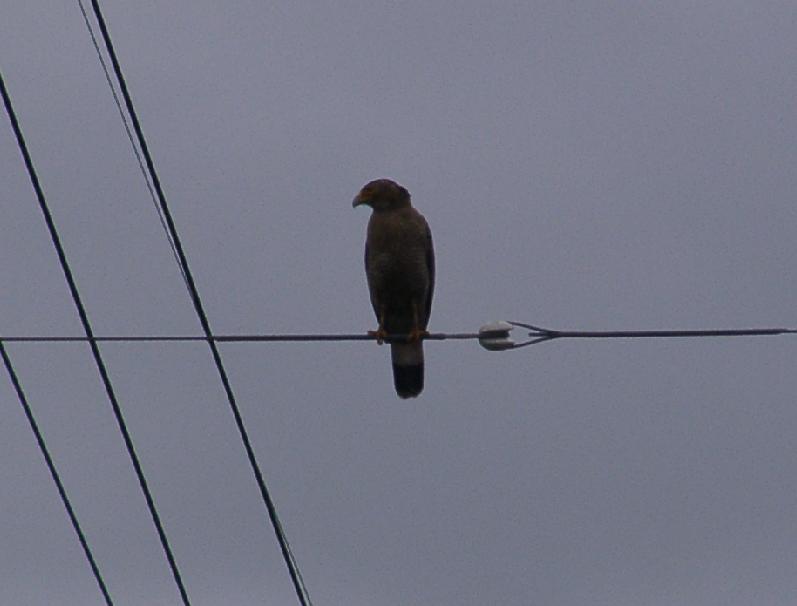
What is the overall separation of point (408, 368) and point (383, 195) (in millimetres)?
1130

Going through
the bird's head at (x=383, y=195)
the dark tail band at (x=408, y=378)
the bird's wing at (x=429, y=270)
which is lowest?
the dark tail band at (x=408, y=378)

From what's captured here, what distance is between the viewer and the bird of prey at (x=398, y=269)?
11484mm

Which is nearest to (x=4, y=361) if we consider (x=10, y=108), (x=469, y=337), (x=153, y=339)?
(x=153, y=339)

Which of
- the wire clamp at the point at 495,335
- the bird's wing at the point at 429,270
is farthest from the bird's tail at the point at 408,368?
the wire clamp at the point at 495,335

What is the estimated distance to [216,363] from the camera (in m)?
7.62

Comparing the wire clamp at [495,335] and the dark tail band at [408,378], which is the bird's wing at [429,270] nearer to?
the dark tail band at [408,378]

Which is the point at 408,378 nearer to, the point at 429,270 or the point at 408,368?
the point at 408,368

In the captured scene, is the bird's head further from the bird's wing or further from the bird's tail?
the bird's tail

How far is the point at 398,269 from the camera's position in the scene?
11469mm

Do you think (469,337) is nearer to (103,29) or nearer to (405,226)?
(103,29)

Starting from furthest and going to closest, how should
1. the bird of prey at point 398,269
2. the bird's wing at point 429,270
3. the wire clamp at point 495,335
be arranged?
the bird's wing at point 429,270 < the bird of prey at point 398,269 < the wire clamp at point 495,335

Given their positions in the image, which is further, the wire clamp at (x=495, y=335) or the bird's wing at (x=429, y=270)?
the bird's wing at (x=429, y=270)

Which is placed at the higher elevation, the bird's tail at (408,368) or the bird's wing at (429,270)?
the bird's wing at (429,270)

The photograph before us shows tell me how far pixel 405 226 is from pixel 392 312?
1.96 feet
